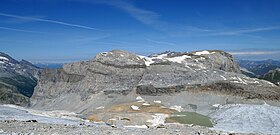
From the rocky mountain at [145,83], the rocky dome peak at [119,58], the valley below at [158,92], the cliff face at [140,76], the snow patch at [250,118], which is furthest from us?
the rocky dome peak at [119,58]

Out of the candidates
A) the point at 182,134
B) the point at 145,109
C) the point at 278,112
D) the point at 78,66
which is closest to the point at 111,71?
the point at 78,66

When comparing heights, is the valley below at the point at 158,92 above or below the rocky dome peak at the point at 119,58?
below

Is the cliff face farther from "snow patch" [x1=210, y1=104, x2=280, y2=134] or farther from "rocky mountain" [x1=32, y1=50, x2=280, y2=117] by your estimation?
"snow patch" [x1=210, y1=104, x2=280, y2=134]

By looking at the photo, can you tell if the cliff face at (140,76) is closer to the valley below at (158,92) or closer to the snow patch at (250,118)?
the valley below at (158,92)

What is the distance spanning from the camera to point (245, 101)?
8300 centimetres

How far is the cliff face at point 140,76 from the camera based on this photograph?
311 ft

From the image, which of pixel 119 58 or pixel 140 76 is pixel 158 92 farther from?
pixel 119 58

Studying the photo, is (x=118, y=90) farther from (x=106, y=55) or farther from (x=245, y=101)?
(x=245, y=101)

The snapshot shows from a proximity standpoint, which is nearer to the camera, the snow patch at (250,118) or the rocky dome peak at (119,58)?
the snow patch at (250,118)

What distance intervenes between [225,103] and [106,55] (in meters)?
54.6

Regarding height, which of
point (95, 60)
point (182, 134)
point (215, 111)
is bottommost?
point (215, 111)

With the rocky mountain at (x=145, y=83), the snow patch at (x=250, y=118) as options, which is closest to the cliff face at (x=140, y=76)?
the rocky mountain at (x=145, y=83)

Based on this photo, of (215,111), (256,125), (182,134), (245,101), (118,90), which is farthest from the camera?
(118,90)

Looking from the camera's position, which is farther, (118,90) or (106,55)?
(106,55)
